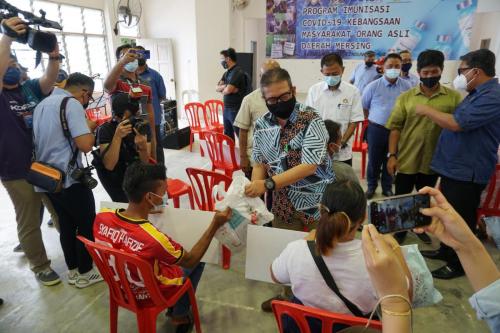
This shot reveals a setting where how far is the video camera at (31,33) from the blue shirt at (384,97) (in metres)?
2.77

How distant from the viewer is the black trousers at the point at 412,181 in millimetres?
2459

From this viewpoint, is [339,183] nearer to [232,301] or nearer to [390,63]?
[232,301]

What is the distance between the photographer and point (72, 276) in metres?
2.19

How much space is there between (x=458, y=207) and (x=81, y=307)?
256 centimetres

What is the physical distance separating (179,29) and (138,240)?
696 cm

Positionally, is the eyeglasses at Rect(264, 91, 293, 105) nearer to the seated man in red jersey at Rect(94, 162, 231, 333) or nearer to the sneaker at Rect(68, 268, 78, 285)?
the seated man in red jersey at Rect(94, 162, 231, 333)

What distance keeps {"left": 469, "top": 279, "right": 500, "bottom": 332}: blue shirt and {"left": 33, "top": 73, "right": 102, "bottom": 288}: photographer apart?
1908 mm

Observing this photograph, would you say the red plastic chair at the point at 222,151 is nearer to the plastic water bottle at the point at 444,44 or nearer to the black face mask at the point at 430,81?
the black face mask at the point at 430,81

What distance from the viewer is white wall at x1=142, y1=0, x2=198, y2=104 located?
705cm

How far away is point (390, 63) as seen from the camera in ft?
10.0

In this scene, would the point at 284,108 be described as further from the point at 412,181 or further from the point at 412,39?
the point at 412,39

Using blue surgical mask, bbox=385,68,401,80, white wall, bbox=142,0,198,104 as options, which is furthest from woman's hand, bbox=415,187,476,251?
white wall, bbox=142,0,198,104

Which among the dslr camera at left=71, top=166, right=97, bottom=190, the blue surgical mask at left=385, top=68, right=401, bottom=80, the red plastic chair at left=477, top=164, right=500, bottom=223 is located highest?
the blue surgical mask at left=385, top=68, right=401, bottom=80

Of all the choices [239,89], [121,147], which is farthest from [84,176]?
[239,89]
